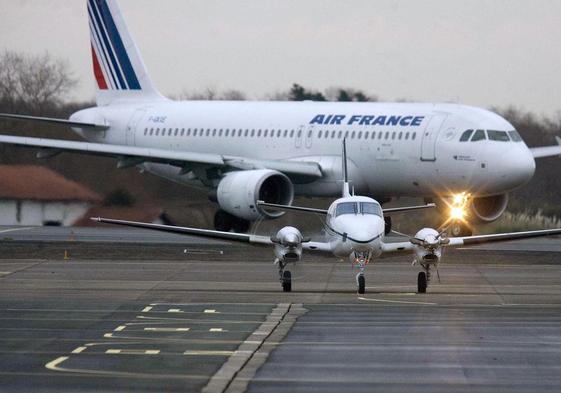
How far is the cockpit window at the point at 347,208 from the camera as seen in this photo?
25470mm

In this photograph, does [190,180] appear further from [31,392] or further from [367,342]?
[31,392]

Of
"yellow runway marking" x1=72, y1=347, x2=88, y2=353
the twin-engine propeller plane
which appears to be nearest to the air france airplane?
the twin-engine propeller plane

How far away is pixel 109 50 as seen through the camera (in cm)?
4950

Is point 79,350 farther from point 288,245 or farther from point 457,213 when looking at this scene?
point 457,213

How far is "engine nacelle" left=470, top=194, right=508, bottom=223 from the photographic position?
140 ft

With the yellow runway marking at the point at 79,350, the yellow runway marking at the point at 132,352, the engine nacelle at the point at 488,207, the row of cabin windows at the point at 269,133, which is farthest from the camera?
the engine nacelle at the point at 488,207

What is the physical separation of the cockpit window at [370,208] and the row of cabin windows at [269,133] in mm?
15515

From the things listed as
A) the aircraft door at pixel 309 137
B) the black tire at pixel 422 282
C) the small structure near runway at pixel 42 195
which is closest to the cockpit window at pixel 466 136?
the aircraft door at pixel 309 137

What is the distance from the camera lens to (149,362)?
15523 millimetres

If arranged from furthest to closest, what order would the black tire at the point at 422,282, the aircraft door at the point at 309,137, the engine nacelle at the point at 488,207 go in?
the aircraft door at the point at 309,137, the engine nacelle at the point at 488,207, the black tire at the point at 422,282

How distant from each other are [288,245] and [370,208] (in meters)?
1.92

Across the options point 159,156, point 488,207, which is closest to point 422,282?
point 159,156

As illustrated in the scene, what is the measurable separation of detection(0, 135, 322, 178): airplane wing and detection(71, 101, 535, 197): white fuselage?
3.16 feet

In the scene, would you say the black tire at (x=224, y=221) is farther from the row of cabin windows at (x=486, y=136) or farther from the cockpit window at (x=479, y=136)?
the cockpit window at (x=479, y=136)
